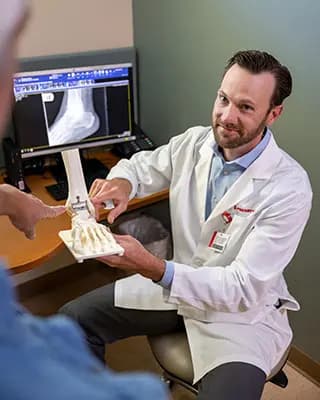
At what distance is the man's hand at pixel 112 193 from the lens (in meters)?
1.79

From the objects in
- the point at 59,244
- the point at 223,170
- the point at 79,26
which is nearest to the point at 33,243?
the point at 59,244

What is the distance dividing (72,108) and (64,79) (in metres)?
0.13

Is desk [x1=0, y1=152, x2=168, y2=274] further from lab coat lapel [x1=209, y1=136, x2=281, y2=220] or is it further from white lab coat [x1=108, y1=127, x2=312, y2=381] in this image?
lab coat lapel [x1=209, y1=136, x2=281, y2=220]

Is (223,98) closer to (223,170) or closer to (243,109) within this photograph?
(243,109)

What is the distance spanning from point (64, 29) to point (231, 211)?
125cm

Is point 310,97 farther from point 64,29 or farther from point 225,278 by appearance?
point 64,29

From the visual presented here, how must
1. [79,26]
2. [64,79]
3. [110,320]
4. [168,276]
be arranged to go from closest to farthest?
[168,276] < [110,320] < [64,79] < [79,26]

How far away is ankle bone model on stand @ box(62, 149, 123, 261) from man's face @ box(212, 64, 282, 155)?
0.46 metres

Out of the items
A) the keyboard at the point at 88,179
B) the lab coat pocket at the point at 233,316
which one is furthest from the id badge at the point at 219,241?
the keyboard at the point at 88,179

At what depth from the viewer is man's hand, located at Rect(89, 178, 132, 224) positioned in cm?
179

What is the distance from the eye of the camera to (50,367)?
0.36m

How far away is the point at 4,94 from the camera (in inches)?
14.9

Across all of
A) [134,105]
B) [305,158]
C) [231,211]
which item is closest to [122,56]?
[134,105]

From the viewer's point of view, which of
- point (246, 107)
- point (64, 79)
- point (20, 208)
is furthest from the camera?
point (64, 79)
